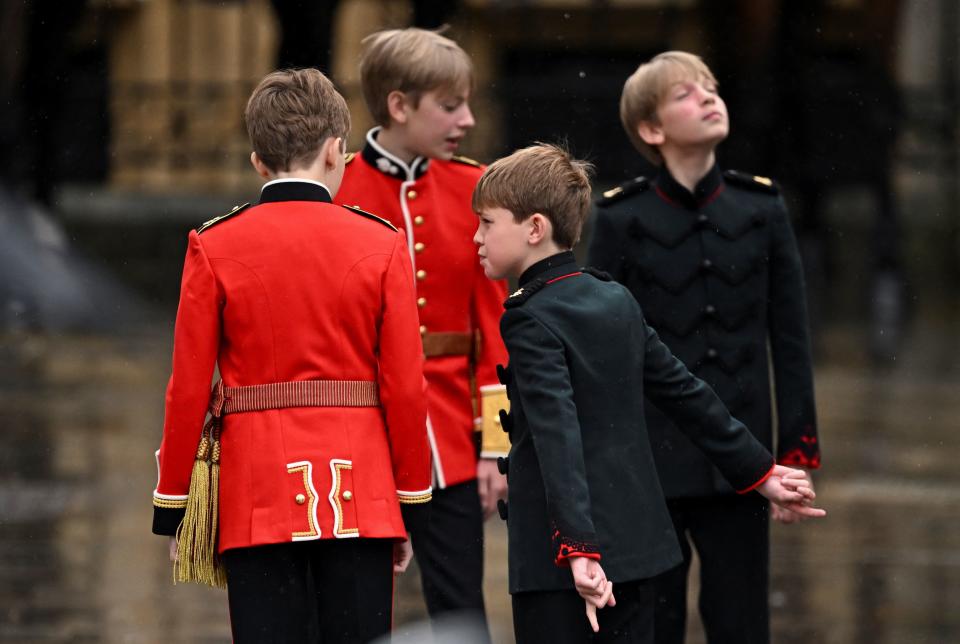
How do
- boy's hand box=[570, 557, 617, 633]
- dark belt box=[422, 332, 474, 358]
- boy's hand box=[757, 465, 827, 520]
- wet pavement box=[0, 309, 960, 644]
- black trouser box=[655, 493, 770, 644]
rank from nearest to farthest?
boy's hand box=[570, 557, 617, 633], boy's hand box=[757, 465, 827, 520], black trouser box=[655, 493, 770, 644], dark belt box=[422, 332, 474, 358], wet pavement box=[0, 309, 960, 644]

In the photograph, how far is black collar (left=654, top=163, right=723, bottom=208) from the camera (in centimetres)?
465

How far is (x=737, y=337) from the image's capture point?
182 inches

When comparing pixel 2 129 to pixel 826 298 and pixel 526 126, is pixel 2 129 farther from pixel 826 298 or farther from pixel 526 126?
pixel 826 298

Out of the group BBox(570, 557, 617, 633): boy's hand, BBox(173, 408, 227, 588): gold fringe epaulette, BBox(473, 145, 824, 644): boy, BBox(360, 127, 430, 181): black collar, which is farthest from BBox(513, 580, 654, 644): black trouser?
BBox(360, 127, 430, 181): black collar

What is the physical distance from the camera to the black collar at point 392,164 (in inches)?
183

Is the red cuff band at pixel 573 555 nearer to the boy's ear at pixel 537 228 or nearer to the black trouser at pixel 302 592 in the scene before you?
the black trouser at pixel 302 592

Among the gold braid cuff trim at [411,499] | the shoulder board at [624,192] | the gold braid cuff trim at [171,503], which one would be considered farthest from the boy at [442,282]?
the gold braid cuff trim at [171,503]

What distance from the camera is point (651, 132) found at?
4680 mm

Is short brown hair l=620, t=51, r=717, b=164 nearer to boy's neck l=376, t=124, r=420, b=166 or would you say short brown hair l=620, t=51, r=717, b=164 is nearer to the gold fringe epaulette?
boy's neck l=376, t=124, r=420, b=166

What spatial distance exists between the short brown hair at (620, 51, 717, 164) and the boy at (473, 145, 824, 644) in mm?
766

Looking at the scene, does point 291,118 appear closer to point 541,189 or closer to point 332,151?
point 332,151

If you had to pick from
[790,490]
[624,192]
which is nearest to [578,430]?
[790,490]

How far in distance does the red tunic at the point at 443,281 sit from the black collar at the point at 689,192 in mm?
494

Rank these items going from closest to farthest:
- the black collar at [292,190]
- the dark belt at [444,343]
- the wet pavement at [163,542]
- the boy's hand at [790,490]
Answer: the black collar at [292,190] < the boy's hand at [790,490] < the dark belt at [444,343] < the wet pavement at [163,542]
